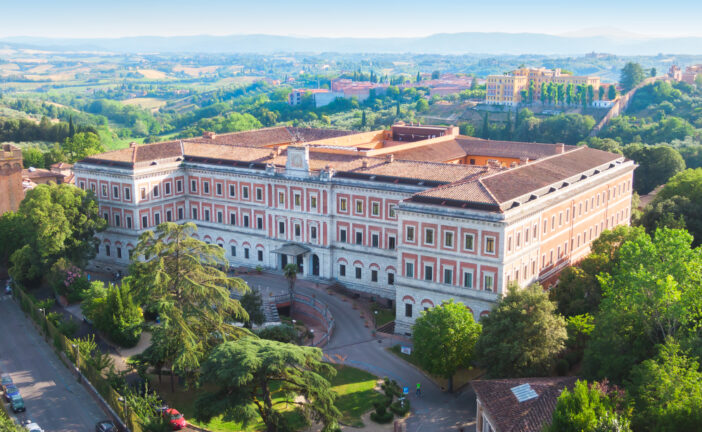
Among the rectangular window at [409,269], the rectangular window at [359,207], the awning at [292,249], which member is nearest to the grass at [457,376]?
the rectangular window at [409,269]

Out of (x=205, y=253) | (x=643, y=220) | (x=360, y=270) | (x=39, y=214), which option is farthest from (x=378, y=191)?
(x=39, y=214)

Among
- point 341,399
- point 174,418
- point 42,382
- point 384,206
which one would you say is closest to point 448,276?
point 384,206

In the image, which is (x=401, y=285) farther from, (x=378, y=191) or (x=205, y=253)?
(x=205, y=253)

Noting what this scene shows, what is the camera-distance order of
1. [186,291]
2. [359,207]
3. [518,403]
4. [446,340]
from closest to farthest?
[518,403] < [186,291] < [446,340] < [359,207]

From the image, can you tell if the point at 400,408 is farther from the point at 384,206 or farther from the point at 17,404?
the point at 17,404

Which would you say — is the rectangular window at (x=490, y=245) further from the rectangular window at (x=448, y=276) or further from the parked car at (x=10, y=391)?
the parked car at (x=10, y=391)
